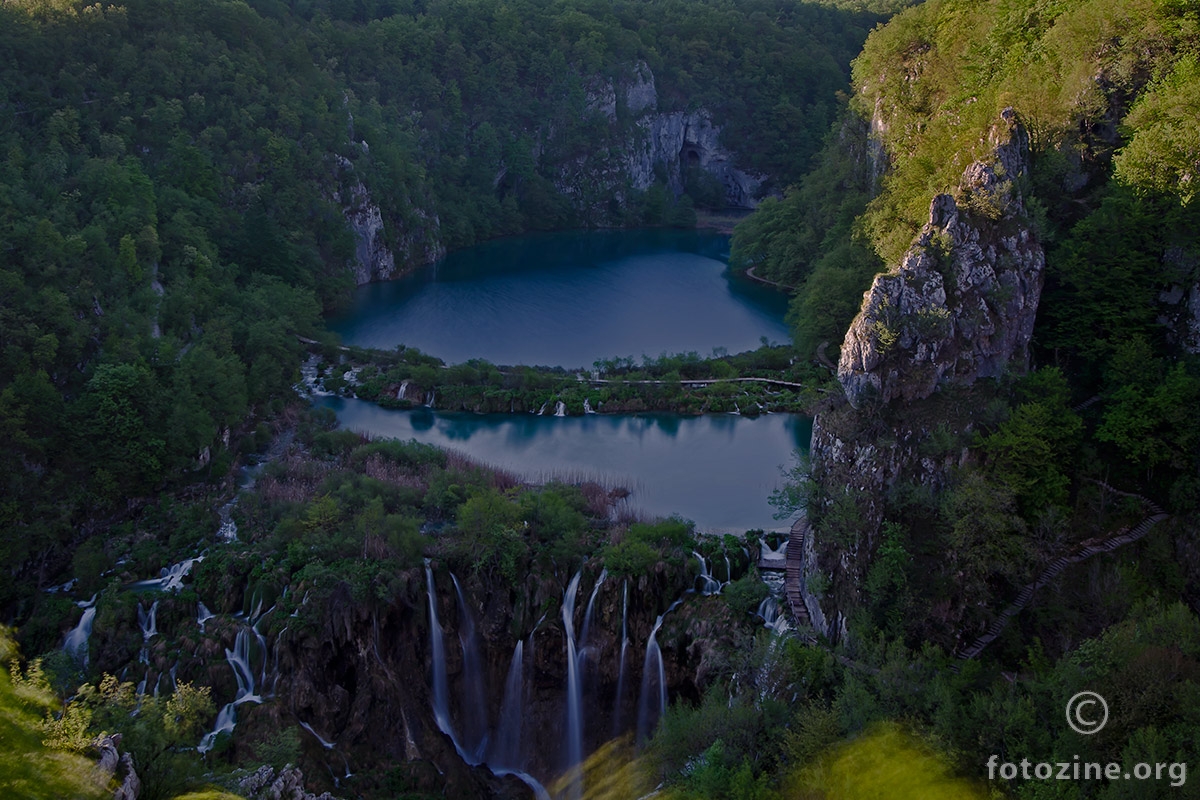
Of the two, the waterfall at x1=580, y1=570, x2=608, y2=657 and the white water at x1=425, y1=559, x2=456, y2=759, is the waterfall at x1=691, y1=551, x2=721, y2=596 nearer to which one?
the waterfall at x1=580, y1=570, x2=608, y2=657

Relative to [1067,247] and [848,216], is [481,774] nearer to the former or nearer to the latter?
[1067,247]

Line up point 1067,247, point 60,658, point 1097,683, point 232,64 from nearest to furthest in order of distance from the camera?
point 1097,683 < point 60,658 < point 1067,247 < point 232,64

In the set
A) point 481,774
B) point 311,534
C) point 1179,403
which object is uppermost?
point 1179,403

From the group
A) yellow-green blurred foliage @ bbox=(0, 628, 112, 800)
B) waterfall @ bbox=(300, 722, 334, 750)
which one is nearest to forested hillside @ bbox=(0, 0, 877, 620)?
waterfall @ bbox=(300, 722, 334, 750)

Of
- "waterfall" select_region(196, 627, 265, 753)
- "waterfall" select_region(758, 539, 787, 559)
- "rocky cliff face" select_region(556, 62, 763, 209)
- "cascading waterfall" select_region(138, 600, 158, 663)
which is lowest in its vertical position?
"waterfall" select_region(196, 627, 265, 753)

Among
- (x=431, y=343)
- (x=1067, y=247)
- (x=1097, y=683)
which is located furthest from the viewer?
(x=431, y=343)

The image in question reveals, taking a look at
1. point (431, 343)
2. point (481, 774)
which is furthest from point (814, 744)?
point (431, 343)
